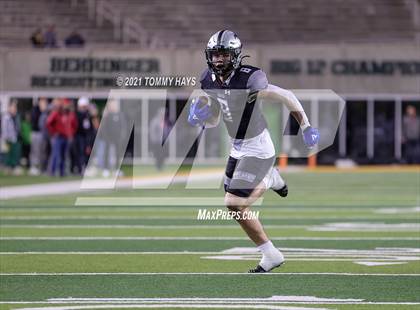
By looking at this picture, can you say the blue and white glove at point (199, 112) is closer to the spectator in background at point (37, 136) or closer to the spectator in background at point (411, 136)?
the spectator in background at point (37, 136)

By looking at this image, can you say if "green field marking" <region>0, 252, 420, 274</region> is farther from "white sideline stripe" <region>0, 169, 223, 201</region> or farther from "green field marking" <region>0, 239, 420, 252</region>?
"white sideline stripe" <region>0, 169, 223, 201</region>

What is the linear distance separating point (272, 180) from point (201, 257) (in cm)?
131

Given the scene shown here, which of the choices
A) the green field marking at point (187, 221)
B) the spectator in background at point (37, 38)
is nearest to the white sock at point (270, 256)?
the green field marking at point (187, 221)

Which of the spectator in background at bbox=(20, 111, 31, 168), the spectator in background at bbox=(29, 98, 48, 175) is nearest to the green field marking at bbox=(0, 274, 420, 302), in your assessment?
the spectator in background at bbox=(29, 98, 48, 175)

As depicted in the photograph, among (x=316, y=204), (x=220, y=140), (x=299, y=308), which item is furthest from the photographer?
(x=220, y=140)

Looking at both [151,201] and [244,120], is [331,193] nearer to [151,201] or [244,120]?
[151,201]

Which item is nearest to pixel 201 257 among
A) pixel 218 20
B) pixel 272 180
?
pixel 272 180

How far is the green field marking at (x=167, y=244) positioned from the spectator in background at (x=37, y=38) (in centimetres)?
2011

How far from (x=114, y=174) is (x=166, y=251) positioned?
1335cm

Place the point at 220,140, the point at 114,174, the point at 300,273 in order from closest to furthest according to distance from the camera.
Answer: the point at 300,273 → the point at 114,174 → the point at 220,140

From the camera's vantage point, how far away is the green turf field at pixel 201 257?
281 inches

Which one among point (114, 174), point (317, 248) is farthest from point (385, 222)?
point (114, 174)

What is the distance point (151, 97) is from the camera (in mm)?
31641

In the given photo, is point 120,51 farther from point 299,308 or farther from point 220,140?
point 299,308
